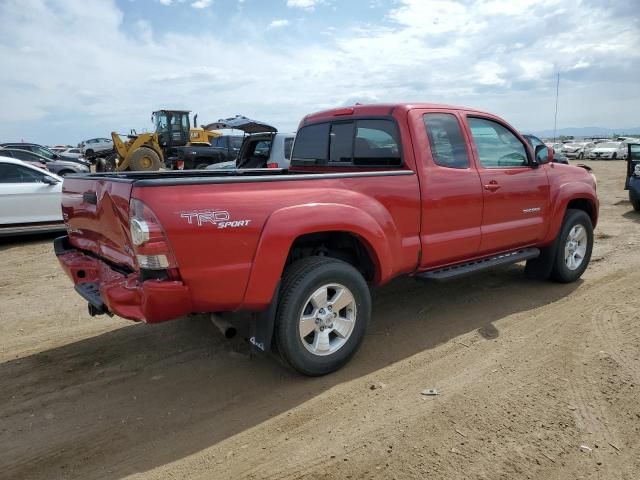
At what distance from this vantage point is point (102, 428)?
119 inches

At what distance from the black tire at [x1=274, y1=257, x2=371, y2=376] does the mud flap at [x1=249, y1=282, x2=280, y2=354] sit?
0.15 ft

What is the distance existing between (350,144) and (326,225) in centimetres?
141

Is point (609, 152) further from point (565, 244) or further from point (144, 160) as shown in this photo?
point (565, 244)

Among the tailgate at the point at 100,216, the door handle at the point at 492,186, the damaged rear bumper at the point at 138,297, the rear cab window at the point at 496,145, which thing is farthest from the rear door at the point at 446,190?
the tailgate at the point at 100,216

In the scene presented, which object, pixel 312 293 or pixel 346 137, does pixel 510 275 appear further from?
pixel 312 293

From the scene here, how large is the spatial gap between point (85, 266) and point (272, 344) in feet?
5.07

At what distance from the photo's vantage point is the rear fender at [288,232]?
3.07m

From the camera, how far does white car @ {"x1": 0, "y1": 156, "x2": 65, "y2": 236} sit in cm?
836

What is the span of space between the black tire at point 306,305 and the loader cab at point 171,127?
21.0 m

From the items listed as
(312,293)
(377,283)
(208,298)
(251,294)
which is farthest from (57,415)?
(377,283)

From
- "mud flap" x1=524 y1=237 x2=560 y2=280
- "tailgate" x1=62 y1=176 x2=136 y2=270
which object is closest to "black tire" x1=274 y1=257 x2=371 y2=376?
"tailgate" x1=62 y1=176 x2=136 y2=270

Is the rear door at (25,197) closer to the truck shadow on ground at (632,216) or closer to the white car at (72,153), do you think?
the truck shadow on ground at (632,216)

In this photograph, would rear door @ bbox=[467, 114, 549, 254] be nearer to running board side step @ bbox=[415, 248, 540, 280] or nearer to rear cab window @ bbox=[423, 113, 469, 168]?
running board side step @ bbox=[415, 248, 540, 280]

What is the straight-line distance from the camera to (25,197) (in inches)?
334
